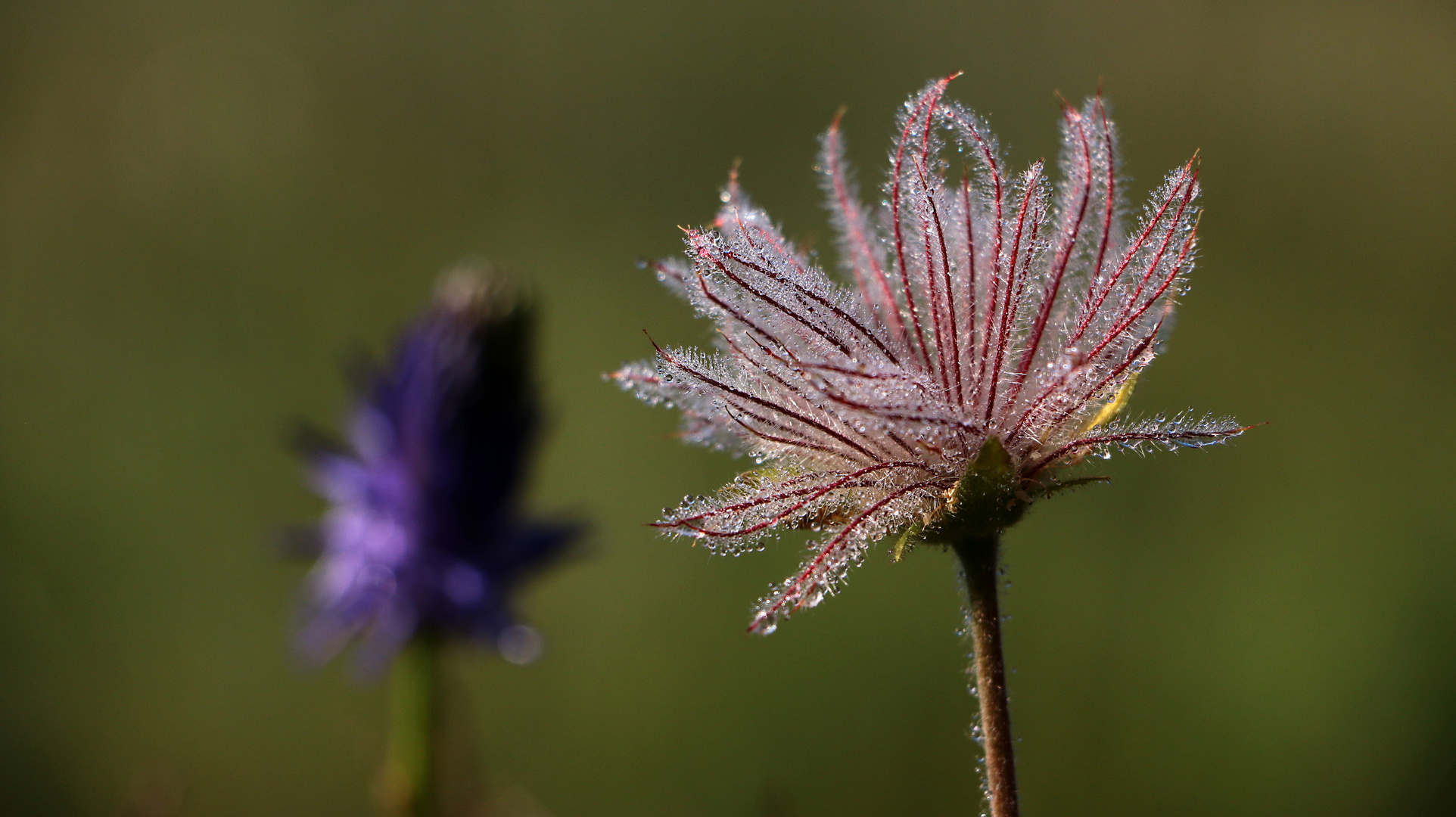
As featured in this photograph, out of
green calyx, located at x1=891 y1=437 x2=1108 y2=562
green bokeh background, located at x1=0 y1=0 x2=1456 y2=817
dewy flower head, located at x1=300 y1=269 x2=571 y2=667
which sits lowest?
green calyx, located at x1=891 y1=437 x2=1108 y2=562

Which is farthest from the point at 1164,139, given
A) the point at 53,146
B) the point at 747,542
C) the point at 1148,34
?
the point at 53,146

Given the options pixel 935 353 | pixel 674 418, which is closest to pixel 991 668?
pixel 935 353

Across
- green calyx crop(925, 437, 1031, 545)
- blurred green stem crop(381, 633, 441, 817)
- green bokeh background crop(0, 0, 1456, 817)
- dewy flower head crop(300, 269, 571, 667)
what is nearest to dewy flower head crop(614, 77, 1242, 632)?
green calyx crop(925, 437, 1031, 545)

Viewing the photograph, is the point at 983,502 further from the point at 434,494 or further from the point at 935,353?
the point at 434,494

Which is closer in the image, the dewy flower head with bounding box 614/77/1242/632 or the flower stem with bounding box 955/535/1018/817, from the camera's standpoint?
the flower stem with bounding box 955/535/1018/817

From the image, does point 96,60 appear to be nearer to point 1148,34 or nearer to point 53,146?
point 53,146

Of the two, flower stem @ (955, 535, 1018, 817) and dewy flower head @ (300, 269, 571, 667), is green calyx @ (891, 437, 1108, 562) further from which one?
dewy flower head @ (300, 269, 571, 667)
